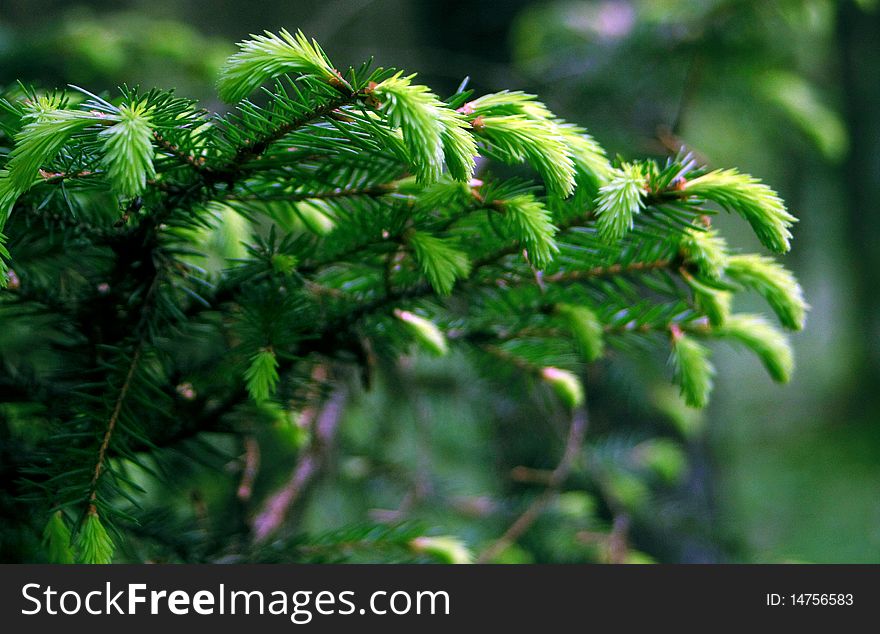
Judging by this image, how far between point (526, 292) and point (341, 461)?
0.95 m

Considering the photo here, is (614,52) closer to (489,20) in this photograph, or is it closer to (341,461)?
(489,20)

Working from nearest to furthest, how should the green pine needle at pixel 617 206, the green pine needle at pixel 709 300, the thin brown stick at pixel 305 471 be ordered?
the green pine needle at pixel 617 206, the green pine needle at pixel 709 300, the thin brown stick at pixel 305 471

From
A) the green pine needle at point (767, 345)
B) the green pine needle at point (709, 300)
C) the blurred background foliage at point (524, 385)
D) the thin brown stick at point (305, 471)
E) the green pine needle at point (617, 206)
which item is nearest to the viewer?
the green pine needle at point (617, 206)

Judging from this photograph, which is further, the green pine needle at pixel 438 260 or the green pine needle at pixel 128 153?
the green pine needle at pixel 438 260

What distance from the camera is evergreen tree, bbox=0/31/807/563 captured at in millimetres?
597

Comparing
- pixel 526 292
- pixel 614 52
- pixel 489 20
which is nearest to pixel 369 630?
pixel 526 292

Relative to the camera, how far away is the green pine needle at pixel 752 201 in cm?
68

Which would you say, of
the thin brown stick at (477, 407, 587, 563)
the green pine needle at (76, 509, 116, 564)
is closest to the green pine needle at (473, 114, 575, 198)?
the green pine needle at (76, 509, 116, 564)

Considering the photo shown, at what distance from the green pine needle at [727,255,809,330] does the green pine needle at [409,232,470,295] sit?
1.06 feet

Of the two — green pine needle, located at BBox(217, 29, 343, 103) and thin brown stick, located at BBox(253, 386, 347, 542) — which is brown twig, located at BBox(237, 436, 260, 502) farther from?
green pine needle, located at BBox(217, 29, 343, 103)

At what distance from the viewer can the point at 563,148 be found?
635mm

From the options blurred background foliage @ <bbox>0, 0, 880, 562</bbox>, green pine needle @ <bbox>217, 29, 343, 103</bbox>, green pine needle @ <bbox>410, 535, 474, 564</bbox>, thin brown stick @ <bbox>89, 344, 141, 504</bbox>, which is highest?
blurred background foliage @ <bbox>0, 0, 880, 562</bbox>

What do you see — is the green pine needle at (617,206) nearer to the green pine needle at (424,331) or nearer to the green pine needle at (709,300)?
the green pine needle at (709,300)

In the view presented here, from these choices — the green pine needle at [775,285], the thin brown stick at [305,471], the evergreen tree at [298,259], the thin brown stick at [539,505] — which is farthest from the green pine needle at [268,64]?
the thin brown stick at [539,505]
